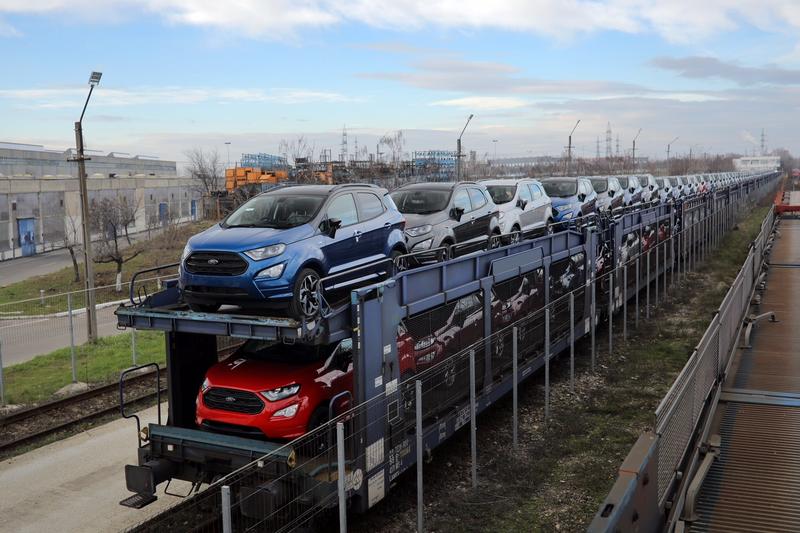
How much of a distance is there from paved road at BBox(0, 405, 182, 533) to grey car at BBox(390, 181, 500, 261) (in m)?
5.54

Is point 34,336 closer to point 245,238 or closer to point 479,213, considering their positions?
point 479,213

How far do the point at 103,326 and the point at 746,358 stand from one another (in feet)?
62.3

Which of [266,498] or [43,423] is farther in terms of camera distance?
[43,423]

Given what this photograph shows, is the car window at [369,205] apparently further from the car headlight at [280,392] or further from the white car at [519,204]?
the white car at [519,204]

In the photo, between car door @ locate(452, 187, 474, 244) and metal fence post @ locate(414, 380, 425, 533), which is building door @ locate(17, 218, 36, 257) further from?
metal fence post @ locate(414, 380, 425, 533)

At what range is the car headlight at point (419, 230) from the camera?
1259 centimetres

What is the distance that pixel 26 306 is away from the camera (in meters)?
21.6

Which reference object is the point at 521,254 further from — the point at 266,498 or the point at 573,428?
the point at 266,498

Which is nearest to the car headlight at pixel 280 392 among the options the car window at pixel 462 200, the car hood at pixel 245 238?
the car hood at pixel 245 238

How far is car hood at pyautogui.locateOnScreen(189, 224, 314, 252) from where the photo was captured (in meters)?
8.02

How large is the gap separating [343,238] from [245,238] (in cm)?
153

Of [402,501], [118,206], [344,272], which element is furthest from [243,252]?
[118,206]

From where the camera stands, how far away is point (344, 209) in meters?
9.63

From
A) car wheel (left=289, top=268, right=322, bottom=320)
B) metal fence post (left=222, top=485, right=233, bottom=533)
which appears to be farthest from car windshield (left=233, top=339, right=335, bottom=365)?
metal fence post (left=222, top=485, right=233, bottom=533)
